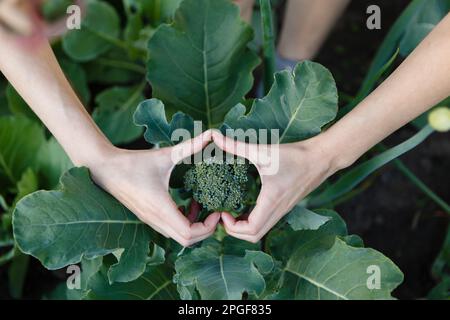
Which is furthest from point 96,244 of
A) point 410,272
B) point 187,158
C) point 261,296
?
point 410,272

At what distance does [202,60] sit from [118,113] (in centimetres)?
43

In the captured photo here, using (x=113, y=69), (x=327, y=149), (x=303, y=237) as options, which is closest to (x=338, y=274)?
(x=303, y=237)

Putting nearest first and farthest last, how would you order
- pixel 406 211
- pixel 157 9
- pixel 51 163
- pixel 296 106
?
pixel 296 106 → pixel 51 163 → pixel 157 9 → pixel 406 211

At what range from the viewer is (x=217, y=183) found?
911mm

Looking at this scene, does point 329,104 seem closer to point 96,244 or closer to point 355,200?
point 96,244

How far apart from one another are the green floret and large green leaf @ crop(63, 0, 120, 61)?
600 mm

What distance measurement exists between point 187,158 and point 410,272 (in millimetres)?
785

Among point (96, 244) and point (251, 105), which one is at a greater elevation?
point (251, 105)

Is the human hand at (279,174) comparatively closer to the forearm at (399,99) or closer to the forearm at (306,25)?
the forearm at (399,99)

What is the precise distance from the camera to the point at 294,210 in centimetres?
97

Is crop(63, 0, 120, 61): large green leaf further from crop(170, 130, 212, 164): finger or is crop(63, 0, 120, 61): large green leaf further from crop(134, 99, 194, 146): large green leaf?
crop(170, 130, 212, 164): finger

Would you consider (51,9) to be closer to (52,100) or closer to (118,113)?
(52,100)

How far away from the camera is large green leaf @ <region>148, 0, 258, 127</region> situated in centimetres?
102

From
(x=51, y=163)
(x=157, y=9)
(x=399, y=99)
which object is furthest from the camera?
(x=157, y=9)
